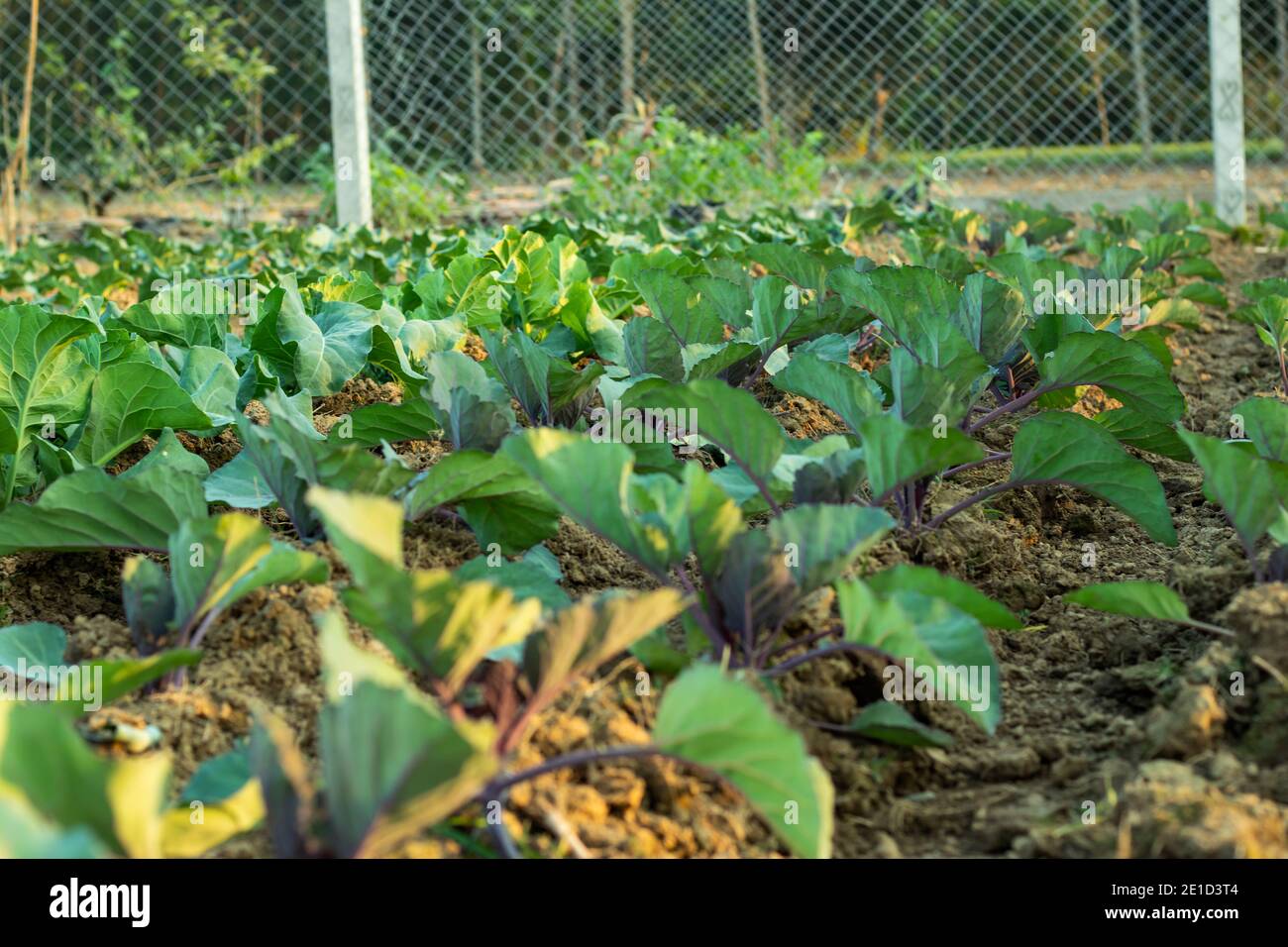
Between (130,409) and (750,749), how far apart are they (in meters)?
1.16

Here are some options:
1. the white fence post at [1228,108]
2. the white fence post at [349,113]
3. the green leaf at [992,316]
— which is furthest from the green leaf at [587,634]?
the white fence post at [1228,108]

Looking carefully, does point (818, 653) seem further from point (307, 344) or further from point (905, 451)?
point (307, 344)

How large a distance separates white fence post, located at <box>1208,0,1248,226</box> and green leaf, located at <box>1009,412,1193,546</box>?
19.2 ft

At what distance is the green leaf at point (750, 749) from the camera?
2.87ft

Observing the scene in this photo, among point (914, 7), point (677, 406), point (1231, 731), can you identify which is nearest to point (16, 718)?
point (677, 406)

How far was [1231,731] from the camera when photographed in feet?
3.83

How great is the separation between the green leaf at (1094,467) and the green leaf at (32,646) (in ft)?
3.63

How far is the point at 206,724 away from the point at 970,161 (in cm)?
871

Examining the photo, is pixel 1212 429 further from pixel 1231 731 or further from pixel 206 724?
pixel 206 724

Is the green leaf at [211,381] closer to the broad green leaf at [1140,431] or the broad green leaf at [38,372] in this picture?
the broad green leaf at [38,372]

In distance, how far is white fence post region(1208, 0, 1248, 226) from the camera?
6746 mm

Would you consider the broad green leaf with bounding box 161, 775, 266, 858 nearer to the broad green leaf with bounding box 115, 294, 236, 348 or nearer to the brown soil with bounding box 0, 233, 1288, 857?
the brown soil with bounding box 0, 233, 1288, 857

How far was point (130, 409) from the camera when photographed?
5.65ft

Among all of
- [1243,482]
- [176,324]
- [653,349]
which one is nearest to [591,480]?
[1243,482]
